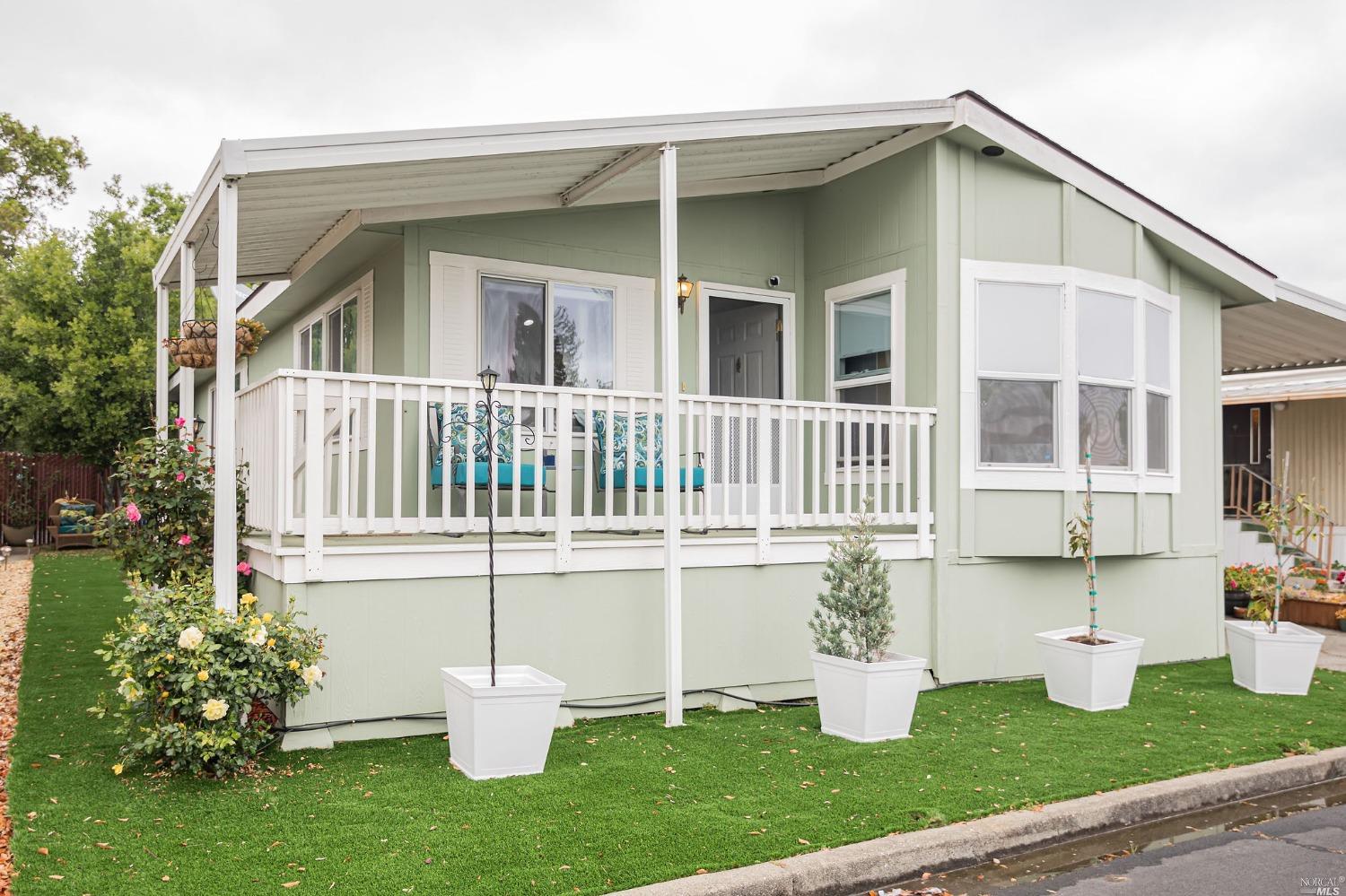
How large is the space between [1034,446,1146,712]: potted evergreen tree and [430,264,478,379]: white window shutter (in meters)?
4.62

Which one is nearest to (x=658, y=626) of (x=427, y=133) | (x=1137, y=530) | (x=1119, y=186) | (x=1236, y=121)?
(x=427, y=133)

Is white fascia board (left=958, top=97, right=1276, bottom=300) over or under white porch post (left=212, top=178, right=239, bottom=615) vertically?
over

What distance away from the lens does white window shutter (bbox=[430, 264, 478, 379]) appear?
7.23 metres

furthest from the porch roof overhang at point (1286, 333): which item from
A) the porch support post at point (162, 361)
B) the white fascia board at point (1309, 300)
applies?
the porch support post at point (162, 361)

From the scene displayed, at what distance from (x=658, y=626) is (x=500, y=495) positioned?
1.66 m

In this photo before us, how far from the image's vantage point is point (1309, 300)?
9.41 meters

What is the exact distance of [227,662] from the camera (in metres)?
4.43

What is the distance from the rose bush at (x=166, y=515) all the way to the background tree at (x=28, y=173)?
20708 millimetres

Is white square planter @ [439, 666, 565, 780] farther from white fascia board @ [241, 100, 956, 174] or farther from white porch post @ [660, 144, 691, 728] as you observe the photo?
white fascia board @ [241, 100, 956, 174]

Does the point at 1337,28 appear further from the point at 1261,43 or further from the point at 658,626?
the point at 658,626

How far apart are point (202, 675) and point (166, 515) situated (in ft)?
7.66

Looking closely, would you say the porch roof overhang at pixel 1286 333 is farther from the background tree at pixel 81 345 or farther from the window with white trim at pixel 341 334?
the background tree at pixel 81 345

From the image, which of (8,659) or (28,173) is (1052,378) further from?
(28,173)

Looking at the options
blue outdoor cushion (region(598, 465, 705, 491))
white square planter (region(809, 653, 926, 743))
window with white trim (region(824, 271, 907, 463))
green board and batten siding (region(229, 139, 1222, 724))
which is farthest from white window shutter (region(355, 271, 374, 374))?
white square planter (region(809, 653, 926, 743))
